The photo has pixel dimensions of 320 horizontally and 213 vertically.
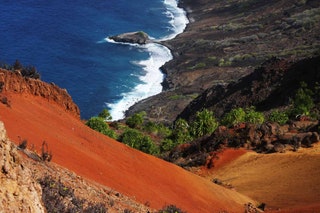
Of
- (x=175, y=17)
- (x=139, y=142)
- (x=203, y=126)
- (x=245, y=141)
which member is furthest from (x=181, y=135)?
(x=175, y=17)

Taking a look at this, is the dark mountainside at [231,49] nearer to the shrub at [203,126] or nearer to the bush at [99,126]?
the shrub at [203,126]

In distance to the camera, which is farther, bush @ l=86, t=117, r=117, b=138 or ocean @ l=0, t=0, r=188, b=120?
ocean @ l=0, t=0, r=188, b=120

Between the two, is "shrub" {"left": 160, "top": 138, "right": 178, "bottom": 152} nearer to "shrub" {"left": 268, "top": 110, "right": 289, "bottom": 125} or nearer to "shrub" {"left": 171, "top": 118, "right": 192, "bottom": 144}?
"shrub" {"left": 171, "top": 118, "right": 192, "bottom": 144}

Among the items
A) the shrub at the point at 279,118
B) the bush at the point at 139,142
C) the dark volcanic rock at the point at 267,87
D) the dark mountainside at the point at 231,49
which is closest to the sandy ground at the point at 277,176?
the bush at the point at 139,142

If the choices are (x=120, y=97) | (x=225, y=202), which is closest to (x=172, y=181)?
(x=225, y=202)

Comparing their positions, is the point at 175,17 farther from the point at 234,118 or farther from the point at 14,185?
the point at 14,185

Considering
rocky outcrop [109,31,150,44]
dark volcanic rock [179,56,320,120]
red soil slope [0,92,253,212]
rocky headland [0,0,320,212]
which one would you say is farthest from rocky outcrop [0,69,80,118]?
rocky outcrop [109,31,150,44]
